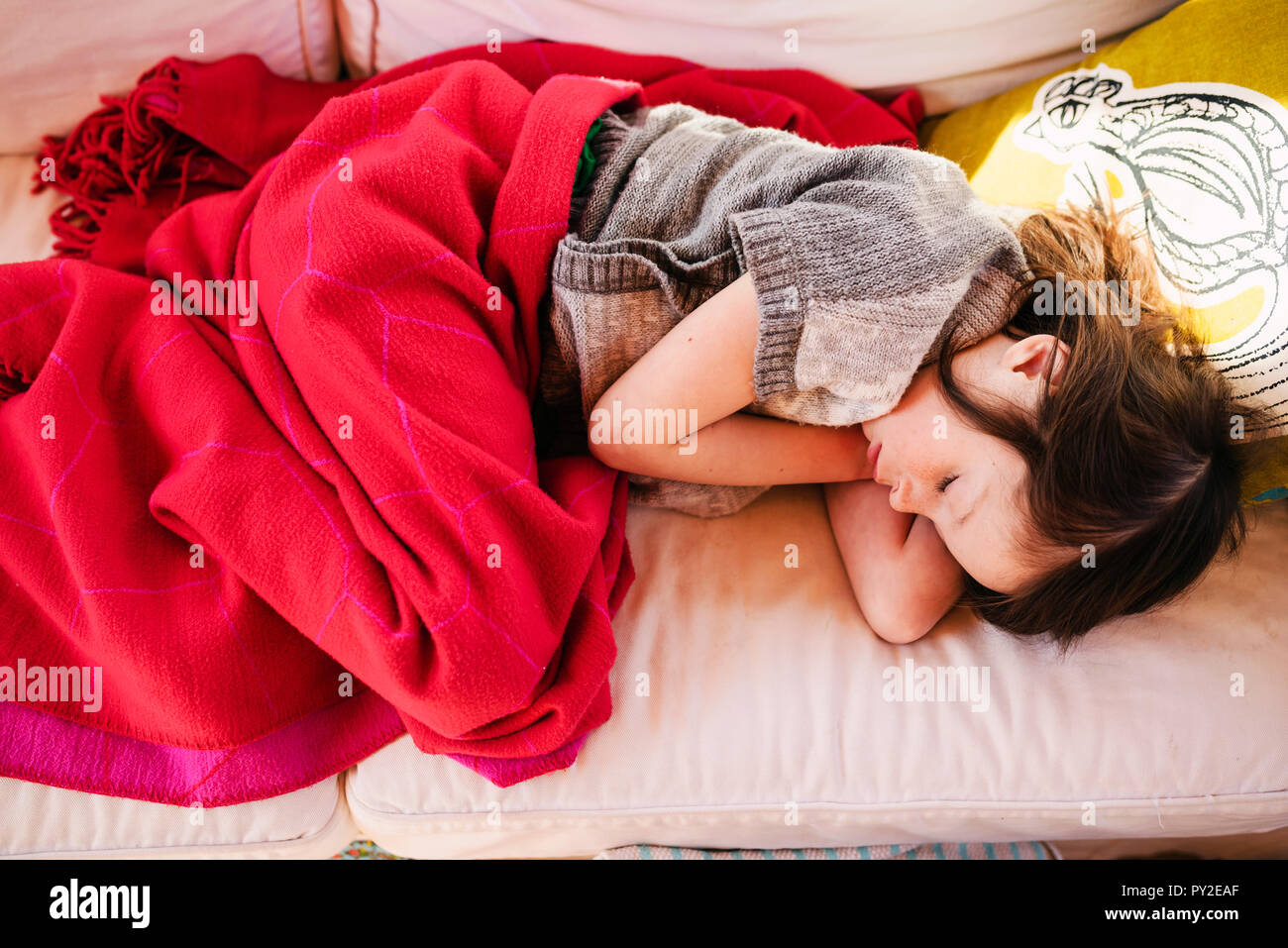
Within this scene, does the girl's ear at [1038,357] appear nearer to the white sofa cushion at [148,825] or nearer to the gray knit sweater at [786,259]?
the gray knit sweater at [786,259]

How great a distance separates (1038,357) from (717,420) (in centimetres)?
31

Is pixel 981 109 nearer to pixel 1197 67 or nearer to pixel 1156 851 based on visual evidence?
pixel 1197 67

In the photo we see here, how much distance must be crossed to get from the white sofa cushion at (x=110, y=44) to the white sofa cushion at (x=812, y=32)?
0.07m

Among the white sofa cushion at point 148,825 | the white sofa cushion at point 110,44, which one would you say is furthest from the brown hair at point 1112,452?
the white sofa cushion at point 110,44

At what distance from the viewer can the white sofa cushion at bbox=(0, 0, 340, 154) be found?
1.02 m

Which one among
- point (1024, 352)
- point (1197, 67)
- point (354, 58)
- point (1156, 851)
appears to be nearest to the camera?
point (1024, 352)

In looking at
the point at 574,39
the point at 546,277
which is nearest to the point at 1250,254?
the point at 546,277

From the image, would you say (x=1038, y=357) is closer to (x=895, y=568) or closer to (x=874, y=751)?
(x=895, y=568)

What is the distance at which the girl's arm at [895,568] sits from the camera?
2.87 ft

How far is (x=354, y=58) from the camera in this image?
3.73 ft

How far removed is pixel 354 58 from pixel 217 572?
725 mm

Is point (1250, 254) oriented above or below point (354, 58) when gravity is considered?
below

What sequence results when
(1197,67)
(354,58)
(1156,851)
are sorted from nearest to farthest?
(1197,67), (1156,851), (354,58)

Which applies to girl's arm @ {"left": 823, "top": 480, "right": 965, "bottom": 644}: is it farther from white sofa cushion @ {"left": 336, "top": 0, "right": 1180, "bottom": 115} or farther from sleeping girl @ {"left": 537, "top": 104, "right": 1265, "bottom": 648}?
white sofa cushion @ {"left": 336, "top": 0, "right": 1180, "bottom": 115}
